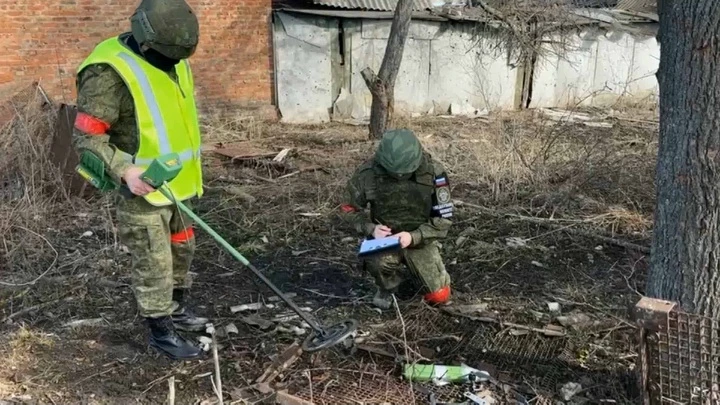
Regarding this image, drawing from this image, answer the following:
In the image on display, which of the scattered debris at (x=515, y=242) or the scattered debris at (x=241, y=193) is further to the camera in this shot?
the scattered debris at (x=241, y=193)

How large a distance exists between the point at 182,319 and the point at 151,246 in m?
0.68

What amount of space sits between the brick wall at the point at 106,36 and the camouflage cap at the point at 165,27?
7067 mm

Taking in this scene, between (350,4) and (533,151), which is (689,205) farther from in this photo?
(350,4)

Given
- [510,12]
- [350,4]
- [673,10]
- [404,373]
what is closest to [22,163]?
[404,373]

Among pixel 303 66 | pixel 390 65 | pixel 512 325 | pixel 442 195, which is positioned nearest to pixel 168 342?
pixel 442 195

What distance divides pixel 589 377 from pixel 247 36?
975 centimetres

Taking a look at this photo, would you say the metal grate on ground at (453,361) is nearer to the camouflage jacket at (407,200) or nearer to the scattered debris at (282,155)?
the camouflage jacket at (407,200)

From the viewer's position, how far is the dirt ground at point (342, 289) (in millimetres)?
3055

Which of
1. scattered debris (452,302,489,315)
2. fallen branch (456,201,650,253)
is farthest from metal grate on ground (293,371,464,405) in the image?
fallen branch (456,201,650,253)

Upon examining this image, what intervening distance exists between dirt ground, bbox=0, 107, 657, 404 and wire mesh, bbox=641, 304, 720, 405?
49 centimetres

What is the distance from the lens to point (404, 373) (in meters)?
3.04

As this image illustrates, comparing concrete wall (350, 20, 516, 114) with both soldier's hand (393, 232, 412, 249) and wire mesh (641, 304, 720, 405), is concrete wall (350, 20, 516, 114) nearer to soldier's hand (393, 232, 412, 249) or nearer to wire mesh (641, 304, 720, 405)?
soldier's hand (393, 232, 412, 249)

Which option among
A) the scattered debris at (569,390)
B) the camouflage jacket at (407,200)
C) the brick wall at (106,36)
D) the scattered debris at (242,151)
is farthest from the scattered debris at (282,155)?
the scattered debris at (569,390)

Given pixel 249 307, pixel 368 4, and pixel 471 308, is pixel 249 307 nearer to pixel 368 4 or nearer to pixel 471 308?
pixel 471 308
